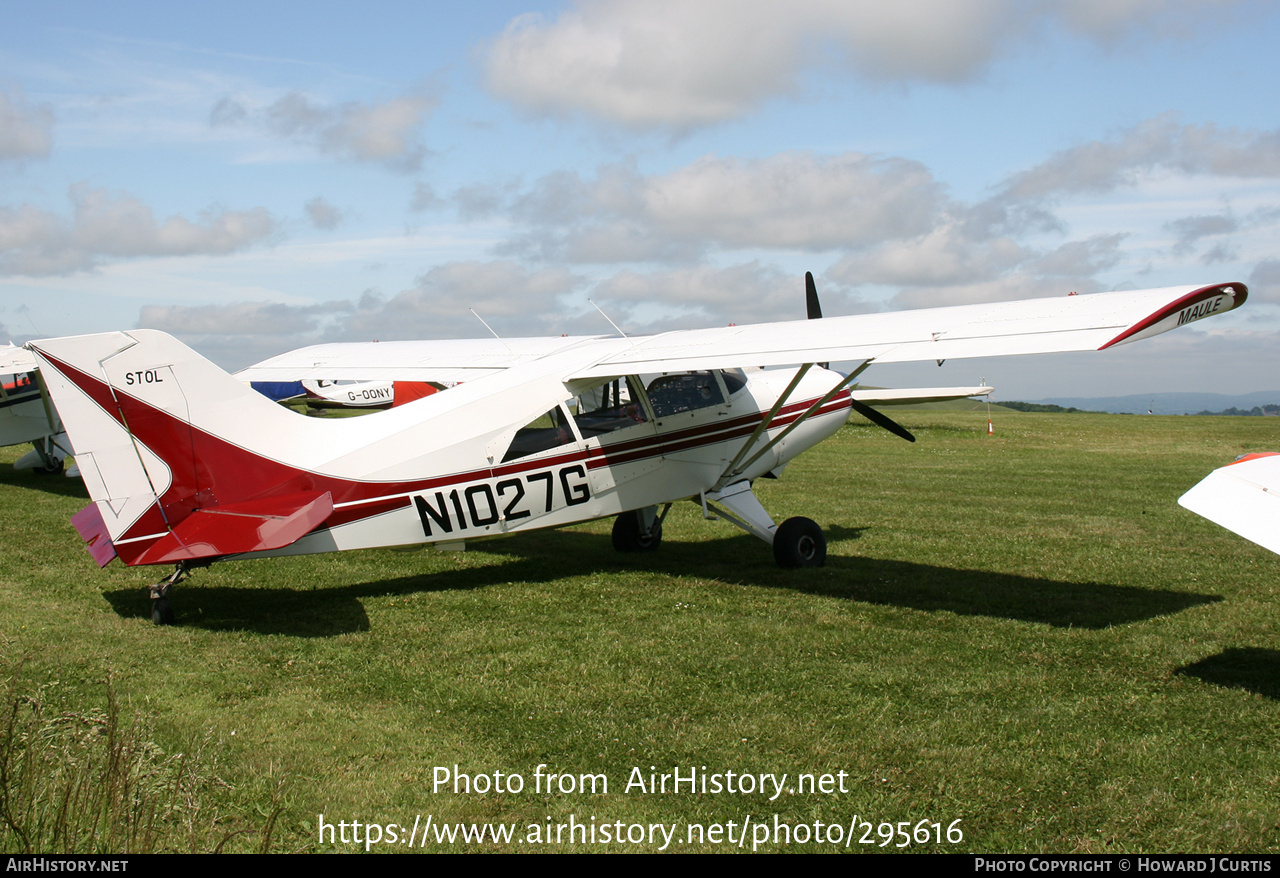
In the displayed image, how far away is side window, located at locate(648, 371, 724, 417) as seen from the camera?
9031 millimetres

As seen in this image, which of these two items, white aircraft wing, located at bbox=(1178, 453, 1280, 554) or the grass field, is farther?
white aircraft wing, located at bbox=(1178, 453, 1280, 554)

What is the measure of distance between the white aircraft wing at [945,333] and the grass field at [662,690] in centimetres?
202

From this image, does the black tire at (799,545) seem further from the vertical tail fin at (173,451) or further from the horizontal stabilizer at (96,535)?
the horizontal stabilizer at (96,535)

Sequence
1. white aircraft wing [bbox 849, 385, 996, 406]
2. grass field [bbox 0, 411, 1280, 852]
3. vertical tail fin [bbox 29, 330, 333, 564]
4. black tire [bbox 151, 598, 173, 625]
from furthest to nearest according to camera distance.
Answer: white aircraft wing [bbox 849, 385, 996, 406], black tire [bbox 151, 598, 173, 625], vertical tail fin [bbox 29, 330, 333, 564], grass field [bbox 0, 411, 1280, 852]

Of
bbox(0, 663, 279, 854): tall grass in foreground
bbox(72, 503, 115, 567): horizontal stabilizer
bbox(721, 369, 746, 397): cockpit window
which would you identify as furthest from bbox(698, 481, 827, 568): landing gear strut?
bbox(0, 663, 279, 854): tall grass in foreground

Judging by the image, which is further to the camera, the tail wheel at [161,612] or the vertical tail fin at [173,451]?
the tail wheel at [161,612]

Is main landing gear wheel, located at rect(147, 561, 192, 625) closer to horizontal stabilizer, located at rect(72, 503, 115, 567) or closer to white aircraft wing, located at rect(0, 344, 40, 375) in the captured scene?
horizontal stabilizer, located at rect(72, 503, 115, 567)

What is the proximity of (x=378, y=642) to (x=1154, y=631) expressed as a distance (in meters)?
5.56

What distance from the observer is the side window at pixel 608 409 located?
859 cm

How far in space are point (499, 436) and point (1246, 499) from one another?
5.23 metres

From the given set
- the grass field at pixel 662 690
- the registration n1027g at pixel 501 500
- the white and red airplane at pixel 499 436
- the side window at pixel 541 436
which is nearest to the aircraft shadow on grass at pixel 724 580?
the grass field at pixel 662 690

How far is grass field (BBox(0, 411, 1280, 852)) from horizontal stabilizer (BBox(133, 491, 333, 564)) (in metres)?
0.63

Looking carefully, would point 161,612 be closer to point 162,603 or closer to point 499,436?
point 162,603

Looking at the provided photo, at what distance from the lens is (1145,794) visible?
162 inches
